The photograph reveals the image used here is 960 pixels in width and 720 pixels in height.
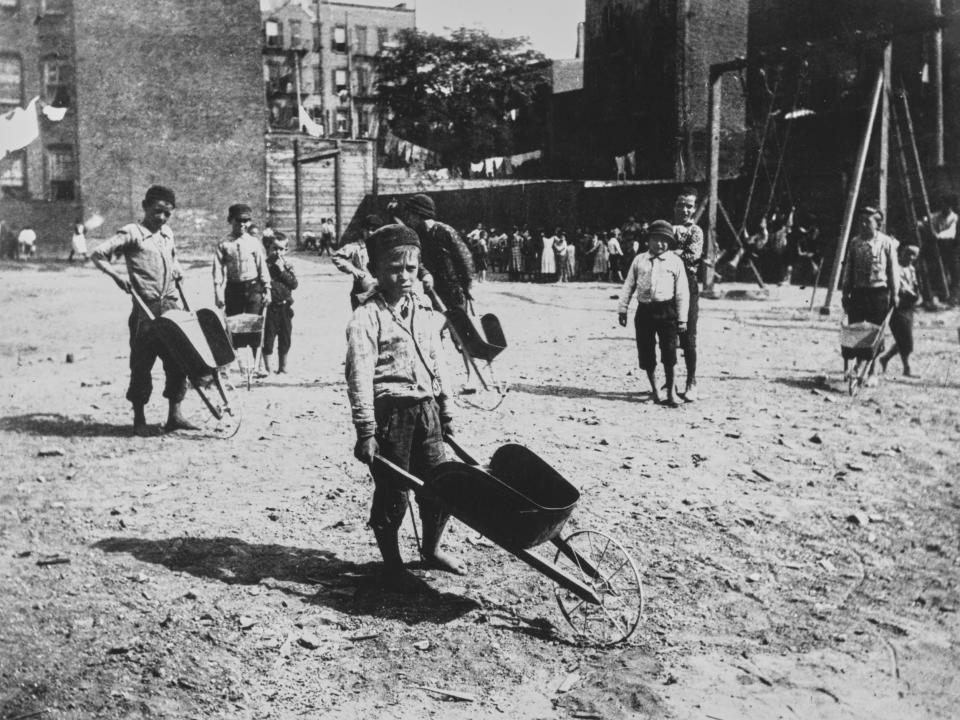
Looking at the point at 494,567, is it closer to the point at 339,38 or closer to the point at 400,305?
the point at 400,305

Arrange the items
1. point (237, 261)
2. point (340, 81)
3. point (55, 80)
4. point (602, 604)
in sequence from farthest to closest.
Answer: point (340, 81) → point (55, 80) → point (237, 261) → point (602, 604)

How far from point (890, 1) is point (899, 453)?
20022mm

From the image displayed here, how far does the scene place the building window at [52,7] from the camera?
33312 millimetres

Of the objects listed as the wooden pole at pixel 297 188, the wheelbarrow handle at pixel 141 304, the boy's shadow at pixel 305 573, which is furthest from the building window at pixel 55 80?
the boy's shadow at pixel 305 573

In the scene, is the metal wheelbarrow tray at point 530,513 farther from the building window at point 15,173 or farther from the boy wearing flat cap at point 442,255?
the building window at point 15,173

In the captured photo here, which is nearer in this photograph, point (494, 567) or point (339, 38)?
point (494, 567)

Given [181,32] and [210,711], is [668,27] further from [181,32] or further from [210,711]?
[210,711]

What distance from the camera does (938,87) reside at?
61.1 ft

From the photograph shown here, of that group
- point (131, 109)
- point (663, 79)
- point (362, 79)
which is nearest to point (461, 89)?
point (663, 79)

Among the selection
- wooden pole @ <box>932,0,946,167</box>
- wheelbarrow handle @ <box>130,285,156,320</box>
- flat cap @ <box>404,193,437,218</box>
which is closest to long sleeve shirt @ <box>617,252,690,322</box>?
flat cap @ <box>404,193,437,218</box>

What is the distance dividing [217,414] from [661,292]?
4.05 metres

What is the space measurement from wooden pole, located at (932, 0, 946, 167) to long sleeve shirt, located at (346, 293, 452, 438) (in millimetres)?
16791

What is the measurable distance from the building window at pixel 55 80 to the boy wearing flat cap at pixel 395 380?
34.3 meters

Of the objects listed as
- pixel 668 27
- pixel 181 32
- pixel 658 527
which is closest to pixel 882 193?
pixel 658 527
